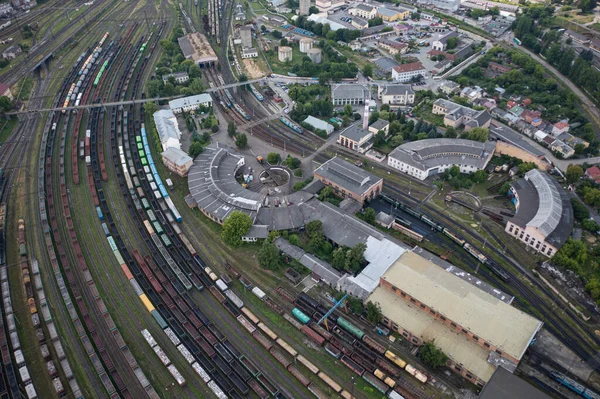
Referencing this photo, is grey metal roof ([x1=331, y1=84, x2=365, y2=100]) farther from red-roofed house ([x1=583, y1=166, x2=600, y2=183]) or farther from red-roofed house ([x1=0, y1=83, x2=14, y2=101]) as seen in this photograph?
red-roofed house ([x1=0, y1=83, x2=14, y2=101])

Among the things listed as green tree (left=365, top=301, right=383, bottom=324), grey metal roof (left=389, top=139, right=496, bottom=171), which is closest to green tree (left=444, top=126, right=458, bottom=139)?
grey metal roof (left=389, top=139, right=496, bottom=171)

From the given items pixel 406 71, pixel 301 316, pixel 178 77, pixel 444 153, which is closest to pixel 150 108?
pixel 178 77

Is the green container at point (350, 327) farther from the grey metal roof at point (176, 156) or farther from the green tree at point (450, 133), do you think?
the green tree at point (450, 133)

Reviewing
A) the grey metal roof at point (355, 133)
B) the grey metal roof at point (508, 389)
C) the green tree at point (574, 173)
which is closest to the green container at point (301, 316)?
the grey metal roof at point (508, 389)

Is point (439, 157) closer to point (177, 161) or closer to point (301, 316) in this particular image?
point (301, 316)

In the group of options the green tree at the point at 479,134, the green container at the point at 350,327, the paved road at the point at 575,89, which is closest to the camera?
the green container at the point at 350,327
